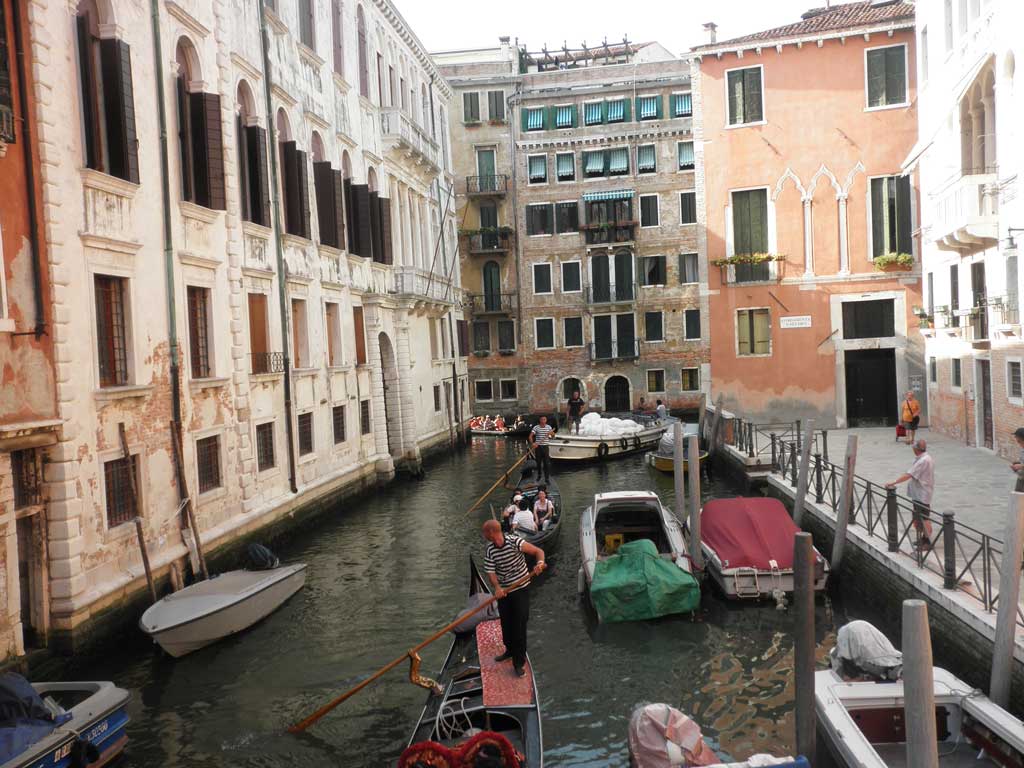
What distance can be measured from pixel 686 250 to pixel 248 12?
64.5 feet

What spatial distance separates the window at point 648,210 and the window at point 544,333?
4585 mm

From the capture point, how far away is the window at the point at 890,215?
22672 millimetres

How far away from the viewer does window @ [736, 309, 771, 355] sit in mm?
23781

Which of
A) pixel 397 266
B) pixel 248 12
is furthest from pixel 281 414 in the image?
pixel 397 266

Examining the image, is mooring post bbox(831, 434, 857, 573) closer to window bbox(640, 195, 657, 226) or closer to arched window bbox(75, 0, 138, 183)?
arched window bbox(75, 0, 138, 183)

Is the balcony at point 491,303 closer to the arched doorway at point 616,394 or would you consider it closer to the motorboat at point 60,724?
the arched doorway at point 616,394

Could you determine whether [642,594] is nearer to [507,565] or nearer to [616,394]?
[507,565]

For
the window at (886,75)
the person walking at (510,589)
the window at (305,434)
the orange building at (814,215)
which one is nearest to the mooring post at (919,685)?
the person walking at (510,589)

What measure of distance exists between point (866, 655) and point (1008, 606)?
100cm

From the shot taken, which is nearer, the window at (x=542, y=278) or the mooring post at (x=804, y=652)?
the mooring post at (x=804, y=652)

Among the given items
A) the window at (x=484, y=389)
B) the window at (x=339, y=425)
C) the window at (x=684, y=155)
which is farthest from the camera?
the window at (x=484, y=389)

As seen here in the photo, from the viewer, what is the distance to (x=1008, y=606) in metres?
6.36

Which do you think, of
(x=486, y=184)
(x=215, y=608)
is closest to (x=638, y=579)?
(x=215, y=608)

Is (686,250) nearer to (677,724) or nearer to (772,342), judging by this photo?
(772,342)
